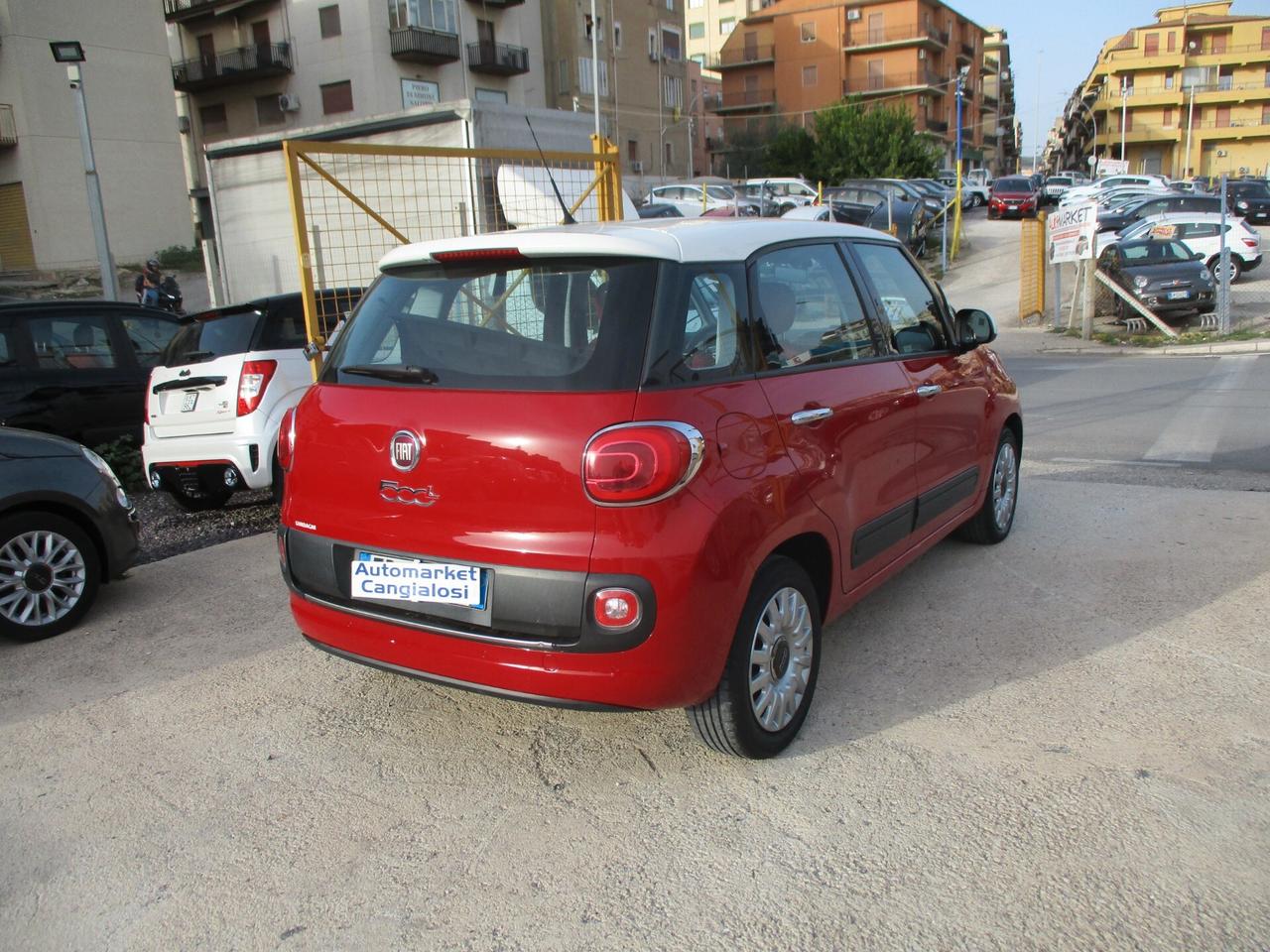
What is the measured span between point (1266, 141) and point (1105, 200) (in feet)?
203

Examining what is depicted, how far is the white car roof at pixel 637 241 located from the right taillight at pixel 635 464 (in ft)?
2.05

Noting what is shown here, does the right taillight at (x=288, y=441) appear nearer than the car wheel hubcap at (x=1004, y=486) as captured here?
Yes

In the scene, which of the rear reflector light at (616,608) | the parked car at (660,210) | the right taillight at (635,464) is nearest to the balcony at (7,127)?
the parked car at (660,210)

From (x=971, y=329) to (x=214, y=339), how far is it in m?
4.85

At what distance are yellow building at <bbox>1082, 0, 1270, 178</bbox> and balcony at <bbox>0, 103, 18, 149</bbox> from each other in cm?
8257

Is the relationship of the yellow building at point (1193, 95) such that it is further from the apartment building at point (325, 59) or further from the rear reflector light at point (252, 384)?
the rear reflector light at point (252, 384)

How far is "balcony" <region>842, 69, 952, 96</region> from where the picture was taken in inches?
2795

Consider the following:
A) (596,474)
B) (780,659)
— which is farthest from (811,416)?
(596,474)

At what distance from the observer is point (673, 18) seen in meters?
62.0

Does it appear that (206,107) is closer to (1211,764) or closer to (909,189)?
(909,189)

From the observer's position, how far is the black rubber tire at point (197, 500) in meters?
6.90

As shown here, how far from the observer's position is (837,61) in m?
72.6

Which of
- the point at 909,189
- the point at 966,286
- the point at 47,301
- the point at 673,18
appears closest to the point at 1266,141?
the point at 673,18

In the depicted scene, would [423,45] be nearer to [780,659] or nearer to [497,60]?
[497,60]
